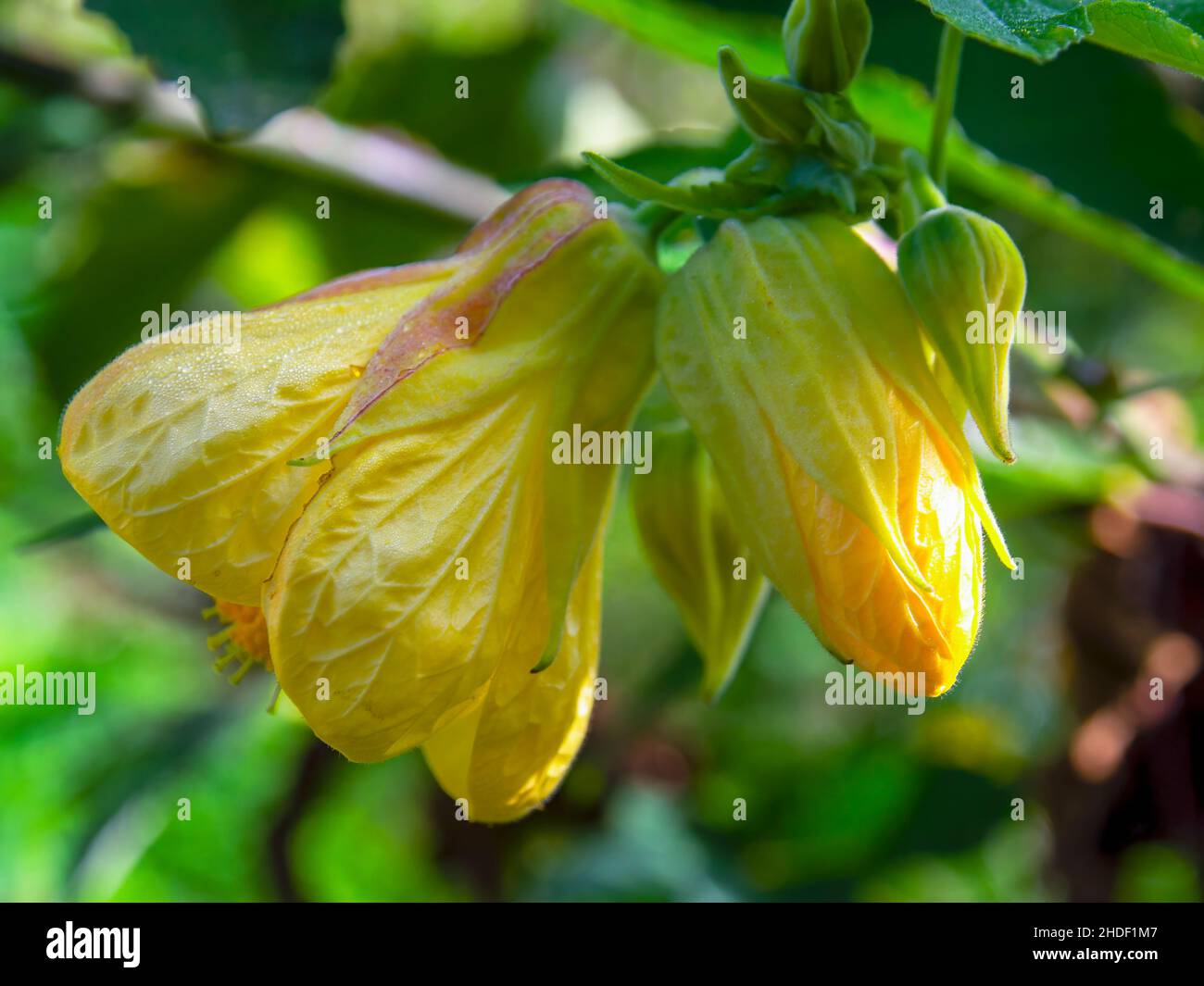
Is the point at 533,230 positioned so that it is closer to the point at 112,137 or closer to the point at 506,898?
the point at 112,137

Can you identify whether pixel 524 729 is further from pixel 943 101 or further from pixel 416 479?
pixel 943 101

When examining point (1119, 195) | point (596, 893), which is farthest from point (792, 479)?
point (596, 893)

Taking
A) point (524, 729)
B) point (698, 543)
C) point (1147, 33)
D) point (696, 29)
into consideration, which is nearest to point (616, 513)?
point (696, 29)

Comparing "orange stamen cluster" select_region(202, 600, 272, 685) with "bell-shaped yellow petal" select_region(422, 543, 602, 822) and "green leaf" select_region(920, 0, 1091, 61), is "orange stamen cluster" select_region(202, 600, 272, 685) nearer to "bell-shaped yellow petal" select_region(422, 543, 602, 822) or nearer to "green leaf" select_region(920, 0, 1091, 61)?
"bell-shaped yellow petal" select_region(422, 543, 602, 822)

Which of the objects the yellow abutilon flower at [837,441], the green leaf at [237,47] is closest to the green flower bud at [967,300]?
the yellow abutilon flower at [837,441]

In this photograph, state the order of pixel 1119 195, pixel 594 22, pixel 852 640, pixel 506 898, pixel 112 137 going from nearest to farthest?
pixel 852 640
pixel 1119 195
pixel 112 137
pixel 506 898
pixel 594 22

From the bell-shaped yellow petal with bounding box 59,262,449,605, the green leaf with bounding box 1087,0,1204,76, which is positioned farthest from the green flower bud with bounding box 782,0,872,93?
the bell-shaped yellow petal with bounding box 59,262,449,605
